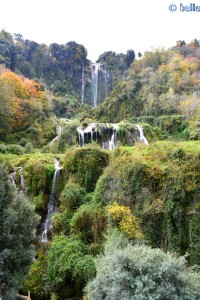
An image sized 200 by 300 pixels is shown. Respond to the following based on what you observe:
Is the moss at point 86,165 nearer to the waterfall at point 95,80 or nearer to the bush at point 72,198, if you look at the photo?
the bush at point 72,198

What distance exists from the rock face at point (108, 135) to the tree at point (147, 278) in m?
20.1

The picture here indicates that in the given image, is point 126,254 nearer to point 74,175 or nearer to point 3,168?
point 3,168

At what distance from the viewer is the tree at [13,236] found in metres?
9.90

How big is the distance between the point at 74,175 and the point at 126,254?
10004 mm

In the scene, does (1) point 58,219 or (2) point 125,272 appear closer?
(2) point 125,272

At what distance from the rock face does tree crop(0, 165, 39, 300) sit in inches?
664

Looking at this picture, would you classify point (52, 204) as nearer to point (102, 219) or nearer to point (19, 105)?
point (102, 219)

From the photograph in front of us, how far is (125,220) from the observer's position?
11430 millimetres

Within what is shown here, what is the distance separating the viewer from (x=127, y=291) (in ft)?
23.8

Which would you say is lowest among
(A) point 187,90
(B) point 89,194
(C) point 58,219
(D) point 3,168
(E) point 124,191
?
(C) point 58,219

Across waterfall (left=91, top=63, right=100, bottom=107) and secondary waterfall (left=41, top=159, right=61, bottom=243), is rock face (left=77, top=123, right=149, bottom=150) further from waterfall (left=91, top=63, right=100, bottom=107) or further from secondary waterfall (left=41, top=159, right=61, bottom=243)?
waterfall (left=91, top=63, right=100, bottom=107)

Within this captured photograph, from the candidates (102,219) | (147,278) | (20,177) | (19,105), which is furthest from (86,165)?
(19,105)

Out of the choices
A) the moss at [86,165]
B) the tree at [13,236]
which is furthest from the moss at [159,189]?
the tree at [13,236]

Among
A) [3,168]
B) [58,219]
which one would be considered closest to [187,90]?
[58,219]
